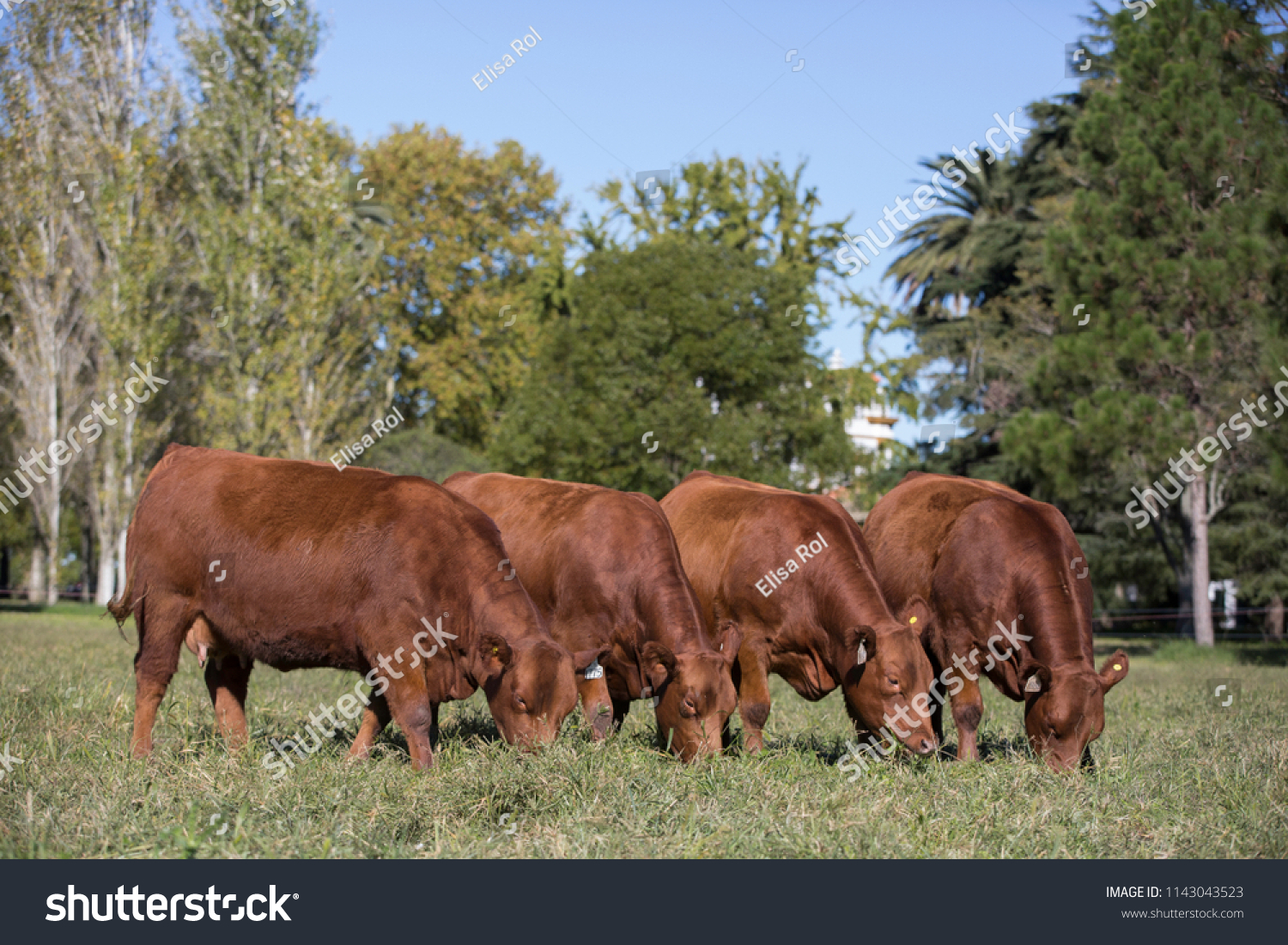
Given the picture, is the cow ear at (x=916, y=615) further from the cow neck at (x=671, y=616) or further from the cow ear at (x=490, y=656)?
the cow ear at (x=490, y=656)

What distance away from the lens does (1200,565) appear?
70.9ft

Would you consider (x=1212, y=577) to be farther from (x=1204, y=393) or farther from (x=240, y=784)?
(x=240, y=784)

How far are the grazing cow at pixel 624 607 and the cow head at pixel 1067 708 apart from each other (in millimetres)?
1721

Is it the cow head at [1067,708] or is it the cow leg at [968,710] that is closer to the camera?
the cow head at [1067,708]

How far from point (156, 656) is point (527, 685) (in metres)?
2.27

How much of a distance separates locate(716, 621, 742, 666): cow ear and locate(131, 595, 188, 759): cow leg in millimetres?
3095

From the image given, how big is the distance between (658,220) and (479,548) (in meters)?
23.8

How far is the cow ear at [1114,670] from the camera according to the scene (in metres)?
6.66

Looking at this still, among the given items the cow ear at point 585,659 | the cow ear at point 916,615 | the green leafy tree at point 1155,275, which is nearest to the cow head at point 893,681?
the cow ear at point 916,615

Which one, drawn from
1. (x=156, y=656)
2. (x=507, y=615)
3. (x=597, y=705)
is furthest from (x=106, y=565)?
(x=507, y=615)

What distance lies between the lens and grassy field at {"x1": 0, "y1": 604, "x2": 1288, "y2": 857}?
4.69 metres

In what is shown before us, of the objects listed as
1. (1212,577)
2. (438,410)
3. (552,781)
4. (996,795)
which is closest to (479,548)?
(552,781)

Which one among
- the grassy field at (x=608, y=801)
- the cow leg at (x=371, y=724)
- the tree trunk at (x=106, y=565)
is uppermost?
the tree trunk at (x=106, y=565)

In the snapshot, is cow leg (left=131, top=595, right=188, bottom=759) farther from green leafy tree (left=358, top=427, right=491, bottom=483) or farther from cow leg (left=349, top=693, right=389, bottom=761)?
green leafy tree (left=358, top=427, right=491, bottom=483)
